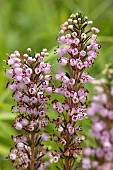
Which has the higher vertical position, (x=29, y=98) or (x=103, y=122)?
(x=29, y=98)

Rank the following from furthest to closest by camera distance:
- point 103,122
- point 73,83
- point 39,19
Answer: point 39,19 → point 73,83 → point 103,122

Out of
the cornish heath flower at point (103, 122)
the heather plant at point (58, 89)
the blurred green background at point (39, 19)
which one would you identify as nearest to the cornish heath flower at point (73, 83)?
the heather plant at point (58, 89)

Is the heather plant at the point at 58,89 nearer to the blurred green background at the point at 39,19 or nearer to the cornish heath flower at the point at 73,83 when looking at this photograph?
the cornish heath flower at the point at 73,83

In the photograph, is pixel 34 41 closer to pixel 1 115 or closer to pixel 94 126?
pixel 1 115

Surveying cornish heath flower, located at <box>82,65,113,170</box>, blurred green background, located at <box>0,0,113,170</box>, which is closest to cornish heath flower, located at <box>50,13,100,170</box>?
cornish heath flower, located at <box>82,65,113,170</box>

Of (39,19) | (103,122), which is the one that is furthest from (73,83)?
(39,19)

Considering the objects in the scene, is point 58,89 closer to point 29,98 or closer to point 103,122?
point 29,98
